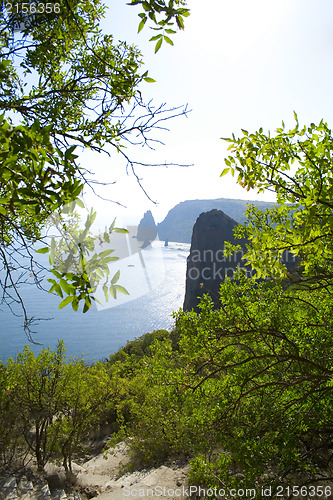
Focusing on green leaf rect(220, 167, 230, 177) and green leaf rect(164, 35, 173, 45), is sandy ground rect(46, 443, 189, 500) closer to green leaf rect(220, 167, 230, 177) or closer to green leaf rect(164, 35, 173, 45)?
green leaf rect(220, 167, 230, 177)

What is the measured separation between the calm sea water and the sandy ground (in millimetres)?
21280

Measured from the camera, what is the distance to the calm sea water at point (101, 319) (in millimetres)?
53469

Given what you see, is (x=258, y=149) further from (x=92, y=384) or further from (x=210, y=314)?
(x=92, y=384)

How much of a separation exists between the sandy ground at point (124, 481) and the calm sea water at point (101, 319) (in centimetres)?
2128

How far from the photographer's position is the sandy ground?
6.75 metres

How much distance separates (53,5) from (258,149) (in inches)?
86.6

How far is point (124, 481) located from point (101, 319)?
2844 inches

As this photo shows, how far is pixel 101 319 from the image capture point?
256 ft

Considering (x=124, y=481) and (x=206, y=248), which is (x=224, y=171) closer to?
(x=124, y=481)

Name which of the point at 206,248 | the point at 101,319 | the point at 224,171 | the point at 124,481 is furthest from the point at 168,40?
the point at 101,319

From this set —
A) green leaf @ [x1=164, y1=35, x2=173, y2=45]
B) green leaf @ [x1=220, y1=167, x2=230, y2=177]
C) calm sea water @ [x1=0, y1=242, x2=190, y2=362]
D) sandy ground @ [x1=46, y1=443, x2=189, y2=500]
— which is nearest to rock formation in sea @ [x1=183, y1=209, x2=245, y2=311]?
calm sea water @ [x1=0, y1=242, x2=190, y2=362]

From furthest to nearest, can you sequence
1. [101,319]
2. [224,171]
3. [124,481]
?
[101,319] → [124,481] → [224,171]

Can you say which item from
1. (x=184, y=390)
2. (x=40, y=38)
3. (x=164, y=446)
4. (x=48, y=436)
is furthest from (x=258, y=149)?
(x=48, y=436)

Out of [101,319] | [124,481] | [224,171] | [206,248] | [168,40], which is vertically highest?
[168,40]
